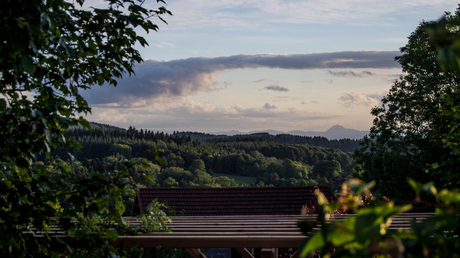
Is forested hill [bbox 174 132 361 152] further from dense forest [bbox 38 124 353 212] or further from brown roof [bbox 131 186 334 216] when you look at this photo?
brown roof [bbox 131 186 334 216]

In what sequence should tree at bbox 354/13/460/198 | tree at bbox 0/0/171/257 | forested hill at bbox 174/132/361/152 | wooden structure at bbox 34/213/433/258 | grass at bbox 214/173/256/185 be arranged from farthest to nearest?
grass at bbox 214/173/256/185 → forested hill at bbox 174/132/361/152 → tree at bbox 354/13/460/198 → wooden structure at bbox 34/213/433/258 → tree at bbox 0/0/171/257

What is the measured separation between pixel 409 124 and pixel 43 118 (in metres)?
17.2

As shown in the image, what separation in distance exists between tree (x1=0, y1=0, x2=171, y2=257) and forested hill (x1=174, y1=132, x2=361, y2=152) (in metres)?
43.0

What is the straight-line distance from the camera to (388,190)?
15.3m

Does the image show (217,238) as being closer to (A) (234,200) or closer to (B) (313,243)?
(B) (313,243)

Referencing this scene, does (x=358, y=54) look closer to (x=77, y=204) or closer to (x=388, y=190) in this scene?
(x=388, y=190)

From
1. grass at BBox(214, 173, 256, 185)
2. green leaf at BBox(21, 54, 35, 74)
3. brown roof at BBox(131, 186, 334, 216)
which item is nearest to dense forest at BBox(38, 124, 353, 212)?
grass at BBox(214, 173, 256, 185)

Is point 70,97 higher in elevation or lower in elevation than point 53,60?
lower

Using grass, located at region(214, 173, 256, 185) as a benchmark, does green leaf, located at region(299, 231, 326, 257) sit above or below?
above

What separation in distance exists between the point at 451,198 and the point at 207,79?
35172 millimetres

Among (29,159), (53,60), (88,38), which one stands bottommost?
(29,159)

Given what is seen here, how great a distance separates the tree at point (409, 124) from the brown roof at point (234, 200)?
3.51 metres

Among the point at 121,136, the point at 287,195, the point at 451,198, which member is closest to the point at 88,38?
the point at 451,198

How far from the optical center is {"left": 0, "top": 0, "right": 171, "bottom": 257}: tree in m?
1.94
